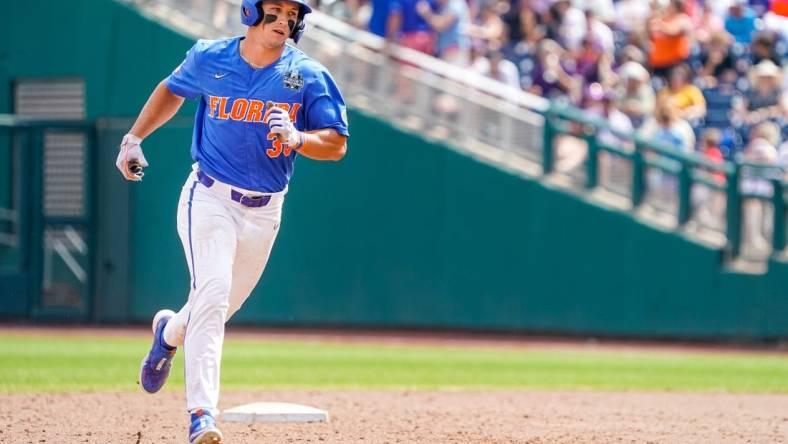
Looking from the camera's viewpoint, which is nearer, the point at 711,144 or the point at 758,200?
the point at 758,200

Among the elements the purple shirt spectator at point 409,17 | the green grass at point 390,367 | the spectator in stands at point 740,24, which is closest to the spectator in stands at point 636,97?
the spectator in stands at point 740,24

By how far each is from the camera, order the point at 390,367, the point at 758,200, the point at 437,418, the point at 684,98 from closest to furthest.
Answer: the point at 437,418, the point at 390,367, the point at 758,200, the point at 684,98

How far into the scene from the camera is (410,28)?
53.1 feet

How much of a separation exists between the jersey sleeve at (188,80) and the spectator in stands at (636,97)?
988 cm

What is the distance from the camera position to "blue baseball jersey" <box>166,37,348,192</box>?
20.1 ft

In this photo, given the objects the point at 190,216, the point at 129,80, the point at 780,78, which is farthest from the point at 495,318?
the point at 190,216

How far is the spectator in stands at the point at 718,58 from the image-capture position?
53.0 ft

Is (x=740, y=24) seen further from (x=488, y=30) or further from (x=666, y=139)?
(x=488, y=30)

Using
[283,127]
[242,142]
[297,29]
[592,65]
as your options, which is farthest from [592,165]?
[283,127]

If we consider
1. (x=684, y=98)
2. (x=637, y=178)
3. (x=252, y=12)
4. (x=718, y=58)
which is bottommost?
(x=252, y=12)

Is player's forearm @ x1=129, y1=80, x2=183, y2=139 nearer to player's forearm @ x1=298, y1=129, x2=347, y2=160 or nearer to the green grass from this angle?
player's forearm @ x1=298, y1=129, x2=347, y2=160

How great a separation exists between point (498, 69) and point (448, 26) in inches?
32.5

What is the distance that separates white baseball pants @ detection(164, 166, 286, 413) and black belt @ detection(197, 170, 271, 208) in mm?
15

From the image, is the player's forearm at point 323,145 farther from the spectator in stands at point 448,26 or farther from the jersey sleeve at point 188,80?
the spectator in stands at point 448,26
